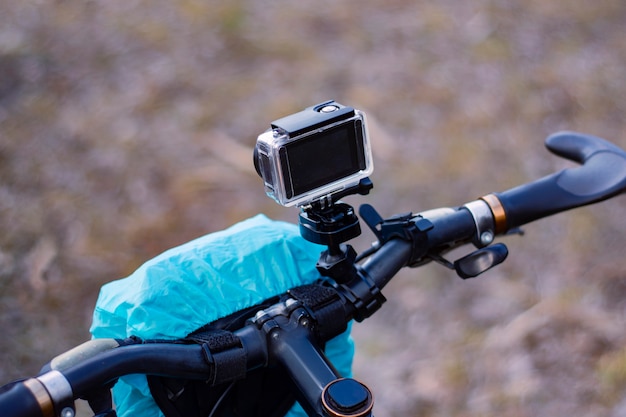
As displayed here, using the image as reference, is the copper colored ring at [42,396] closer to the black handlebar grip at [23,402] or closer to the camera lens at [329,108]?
the black handlebar grip at [23,402]

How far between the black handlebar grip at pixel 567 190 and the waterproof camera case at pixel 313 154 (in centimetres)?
46

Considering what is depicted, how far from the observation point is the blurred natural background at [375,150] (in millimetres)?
2945

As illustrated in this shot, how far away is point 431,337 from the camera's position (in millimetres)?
3043

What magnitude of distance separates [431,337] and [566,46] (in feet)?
7.05

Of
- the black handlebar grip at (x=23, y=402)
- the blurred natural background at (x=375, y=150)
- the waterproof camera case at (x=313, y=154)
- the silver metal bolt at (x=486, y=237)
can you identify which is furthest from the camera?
the blurred natural background at (x=375, y=150)

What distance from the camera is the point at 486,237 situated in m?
1.62

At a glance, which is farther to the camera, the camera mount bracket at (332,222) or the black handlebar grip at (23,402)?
the camera mount bracket at (332,222)

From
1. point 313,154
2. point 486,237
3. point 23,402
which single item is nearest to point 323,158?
point 313,154

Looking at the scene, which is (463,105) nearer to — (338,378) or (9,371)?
(9,371)

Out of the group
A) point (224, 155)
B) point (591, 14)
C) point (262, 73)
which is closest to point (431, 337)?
point (224, 155)

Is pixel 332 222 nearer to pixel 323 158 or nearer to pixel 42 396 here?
pixel 323 158

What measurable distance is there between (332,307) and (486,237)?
0.41 metres

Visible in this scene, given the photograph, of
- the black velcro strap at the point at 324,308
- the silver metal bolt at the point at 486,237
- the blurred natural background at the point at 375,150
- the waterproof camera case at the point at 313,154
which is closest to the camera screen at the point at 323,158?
the waterproof camera case at the point at 313,154

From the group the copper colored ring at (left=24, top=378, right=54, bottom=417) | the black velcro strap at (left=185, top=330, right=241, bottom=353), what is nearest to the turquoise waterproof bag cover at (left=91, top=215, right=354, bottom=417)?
the black velcro strap at (left=185, top=330, right=241, bottom=353)
